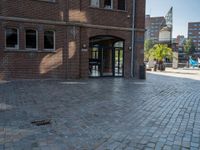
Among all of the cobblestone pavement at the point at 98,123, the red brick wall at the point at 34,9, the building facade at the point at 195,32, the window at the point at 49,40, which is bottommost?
the cobblestone pavement at the point at 98,123

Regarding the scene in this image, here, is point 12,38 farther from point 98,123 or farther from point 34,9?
point 98,123

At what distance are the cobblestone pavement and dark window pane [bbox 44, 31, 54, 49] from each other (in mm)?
6329

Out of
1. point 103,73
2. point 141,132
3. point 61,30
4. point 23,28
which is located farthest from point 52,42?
point 141,132

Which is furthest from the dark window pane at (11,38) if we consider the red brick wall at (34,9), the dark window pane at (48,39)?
the dark window pane at (48,39)

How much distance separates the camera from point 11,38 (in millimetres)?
13695

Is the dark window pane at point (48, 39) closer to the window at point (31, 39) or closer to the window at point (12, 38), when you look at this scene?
the window at point (31, 39)

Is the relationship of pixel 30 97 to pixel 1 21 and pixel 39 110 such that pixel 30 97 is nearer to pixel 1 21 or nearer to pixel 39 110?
pixel 39 110

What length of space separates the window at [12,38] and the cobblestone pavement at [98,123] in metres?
5.58

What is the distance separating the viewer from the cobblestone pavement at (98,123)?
14.4 ft

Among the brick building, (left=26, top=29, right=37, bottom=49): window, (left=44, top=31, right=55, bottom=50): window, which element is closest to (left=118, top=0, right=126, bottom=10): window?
the brick building

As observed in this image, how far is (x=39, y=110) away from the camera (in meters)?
6.83

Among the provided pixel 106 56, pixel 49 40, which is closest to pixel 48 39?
pixel 49 40

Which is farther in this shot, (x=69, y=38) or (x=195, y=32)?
(x=195, y=32)

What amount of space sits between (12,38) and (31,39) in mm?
1093
